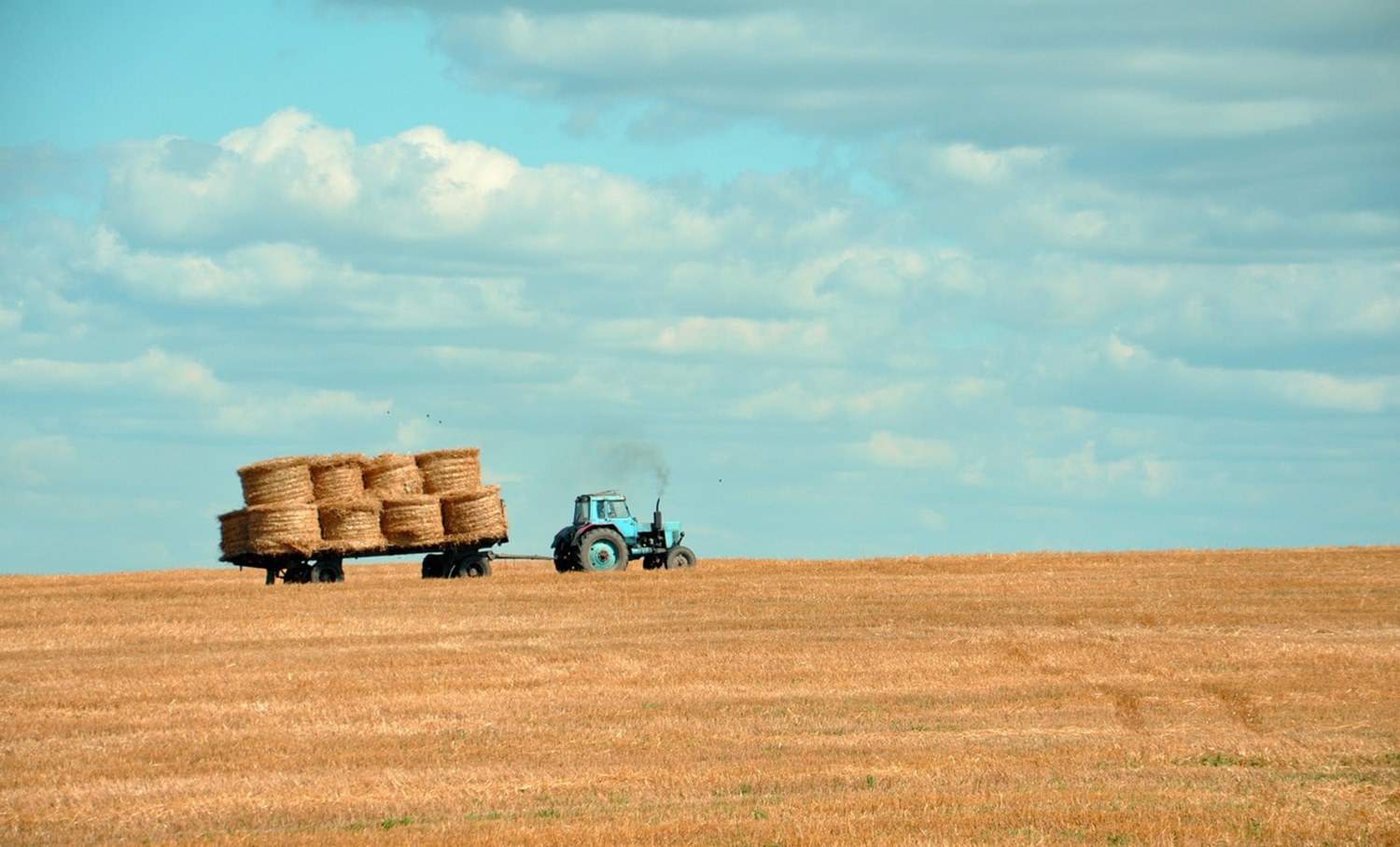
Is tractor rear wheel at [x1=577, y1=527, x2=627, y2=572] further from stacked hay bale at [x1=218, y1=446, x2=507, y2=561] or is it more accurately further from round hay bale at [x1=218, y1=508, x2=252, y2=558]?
round hay bale at [x1=218, y1=508, x2=252, y2=558]

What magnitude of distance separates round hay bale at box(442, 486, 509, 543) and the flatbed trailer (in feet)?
0.61

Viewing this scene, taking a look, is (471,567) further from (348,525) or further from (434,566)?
(348,525)

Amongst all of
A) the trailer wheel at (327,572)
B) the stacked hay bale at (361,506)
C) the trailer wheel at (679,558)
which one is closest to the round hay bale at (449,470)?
the stacked hay bale at (361,506)

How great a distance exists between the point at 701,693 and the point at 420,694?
337cm

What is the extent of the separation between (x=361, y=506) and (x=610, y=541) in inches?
232

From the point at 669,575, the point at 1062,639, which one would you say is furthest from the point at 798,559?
the point at 1062,639

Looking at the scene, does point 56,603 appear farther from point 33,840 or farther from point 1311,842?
point 1311,842

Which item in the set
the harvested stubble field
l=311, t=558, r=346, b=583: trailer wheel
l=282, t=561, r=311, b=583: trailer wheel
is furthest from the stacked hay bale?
the harvested stubble field

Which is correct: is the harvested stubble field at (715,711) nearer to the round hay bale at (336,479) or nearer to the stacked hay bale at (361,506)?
the stacked hay bale at (361,506)

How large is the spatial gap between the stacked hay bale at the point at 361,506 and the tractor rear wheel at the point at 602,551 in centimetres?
181

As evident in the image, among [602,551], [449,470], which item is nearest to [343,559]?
[449,470]

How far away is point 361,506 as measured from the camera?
33938 millimetres

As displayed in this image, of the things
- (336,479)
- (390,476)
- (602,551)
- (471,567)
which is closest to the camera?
(336,479)

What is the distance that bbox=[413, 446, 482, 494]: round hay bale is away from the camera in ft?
116
